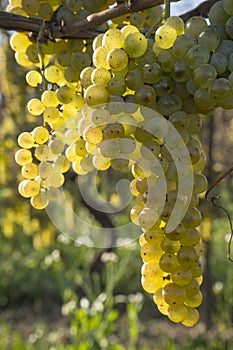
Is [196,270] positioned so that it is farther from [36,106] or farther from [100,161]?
[36,106]

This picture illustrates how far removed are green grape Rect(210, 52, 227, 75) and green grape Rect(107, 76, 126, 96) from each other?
0.29 ft

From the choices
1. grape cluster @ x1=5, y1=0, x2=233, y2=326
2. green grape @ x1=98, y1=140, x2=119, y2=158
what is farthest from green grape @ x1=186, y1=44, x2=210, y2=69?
green grape @ x1=98, y1=140, x2=119, y2=158

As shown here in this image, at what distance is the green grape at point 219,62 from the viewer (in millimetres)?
513

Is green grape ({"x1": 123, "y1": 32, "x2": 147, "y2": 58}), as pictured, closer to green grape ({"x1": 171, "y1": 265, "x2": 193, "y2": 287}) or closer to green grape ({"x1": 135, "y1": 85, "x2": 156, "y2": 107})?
green grape ({"x1": 135, "y1": 85, "x2": 156, "y2": 107})

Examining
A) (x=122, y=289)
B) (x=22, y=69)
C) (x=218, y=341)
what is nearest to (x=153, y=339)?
(x=218, y=341)

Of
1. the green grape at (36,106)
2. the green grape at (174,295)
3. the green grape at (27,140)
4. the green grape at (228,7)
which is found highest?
the green grape at (228,7)

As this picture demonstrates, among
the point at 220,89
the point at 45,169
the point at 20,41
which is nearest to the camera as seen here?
the point at 220,89

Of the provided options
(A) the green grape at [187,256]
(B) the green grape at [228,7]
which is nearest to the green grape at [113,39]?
(B) the green grape at [228,7]

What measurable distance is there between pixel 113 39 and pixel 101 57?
0.07ft

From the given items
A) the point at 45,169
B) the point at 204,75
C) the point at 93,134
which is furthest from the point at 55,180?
the point at 204,75

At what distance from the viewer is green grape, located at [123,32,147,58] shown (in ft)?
1.73

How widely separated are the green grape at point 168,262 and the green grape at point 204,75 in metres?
0.17

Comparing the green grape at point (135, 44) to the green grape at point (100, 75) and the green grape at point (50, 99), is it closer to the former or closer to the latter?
the green grape at point (100, 75)

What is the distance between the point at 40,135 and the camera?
2.05ft
